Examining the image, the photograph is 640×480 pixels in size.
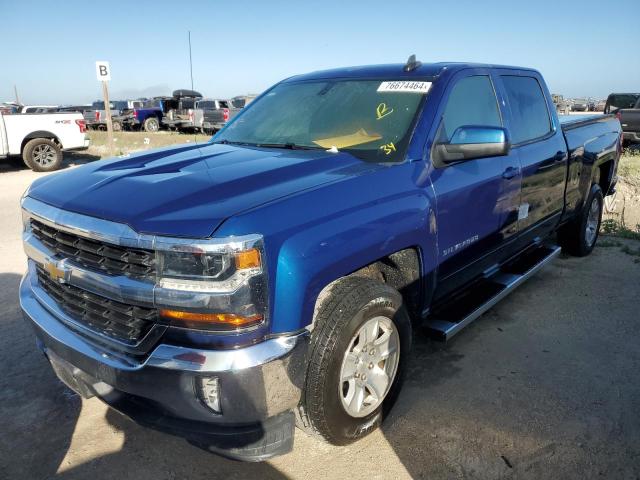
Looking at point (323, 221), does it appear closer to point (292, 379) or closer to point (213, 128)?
point (292, 379)

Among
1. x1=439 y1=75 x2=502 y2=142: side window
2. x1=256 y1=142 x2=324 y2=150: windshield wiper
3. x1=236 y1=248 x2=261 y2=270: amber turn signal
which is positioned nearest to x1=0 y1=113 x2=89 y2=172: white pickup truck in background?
x1=256 y1=142 x2=324 y2=150: windshield wiper

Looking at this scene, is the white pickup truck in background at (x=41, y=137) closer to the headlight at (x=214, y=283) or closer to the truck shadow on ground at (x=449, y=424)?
the truck shadow on ground at (x=449, y=424)

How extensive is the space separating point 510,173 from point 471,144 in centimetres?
83

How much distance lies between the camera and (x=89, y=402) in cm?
306

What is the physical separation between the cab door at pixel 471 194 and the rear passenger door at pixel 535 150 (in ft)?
0.63

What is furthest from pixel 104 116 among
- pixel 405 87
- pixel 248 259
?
pixel 248 259

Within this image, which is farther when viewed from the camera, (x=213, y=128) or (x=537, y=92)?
(x=213, y=128)

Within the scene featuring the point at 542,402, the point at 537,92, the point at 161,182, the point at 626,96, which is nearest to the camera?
the point at 161,182

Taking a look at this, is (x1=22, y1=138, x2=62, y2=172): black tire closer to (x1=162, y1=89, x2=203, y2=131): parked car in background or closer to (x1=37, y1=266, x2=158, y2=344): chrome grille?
(x1=162, y1=89, x2=203, y2=131): parked car in background

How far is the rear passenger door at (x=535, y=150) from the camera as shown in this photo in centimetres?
389

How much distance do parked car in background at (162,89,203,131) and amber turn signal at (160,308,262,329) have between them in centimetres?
2286

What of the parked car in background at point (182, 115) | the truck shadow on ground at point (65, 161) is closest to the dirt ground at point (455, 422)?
the truck shadow on ground at point (65, 161)

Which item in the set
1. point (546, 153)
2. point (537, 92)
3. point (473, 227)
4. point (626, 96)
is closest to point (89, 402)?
point (473, 227)

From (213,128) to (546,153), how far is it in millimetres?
21093
